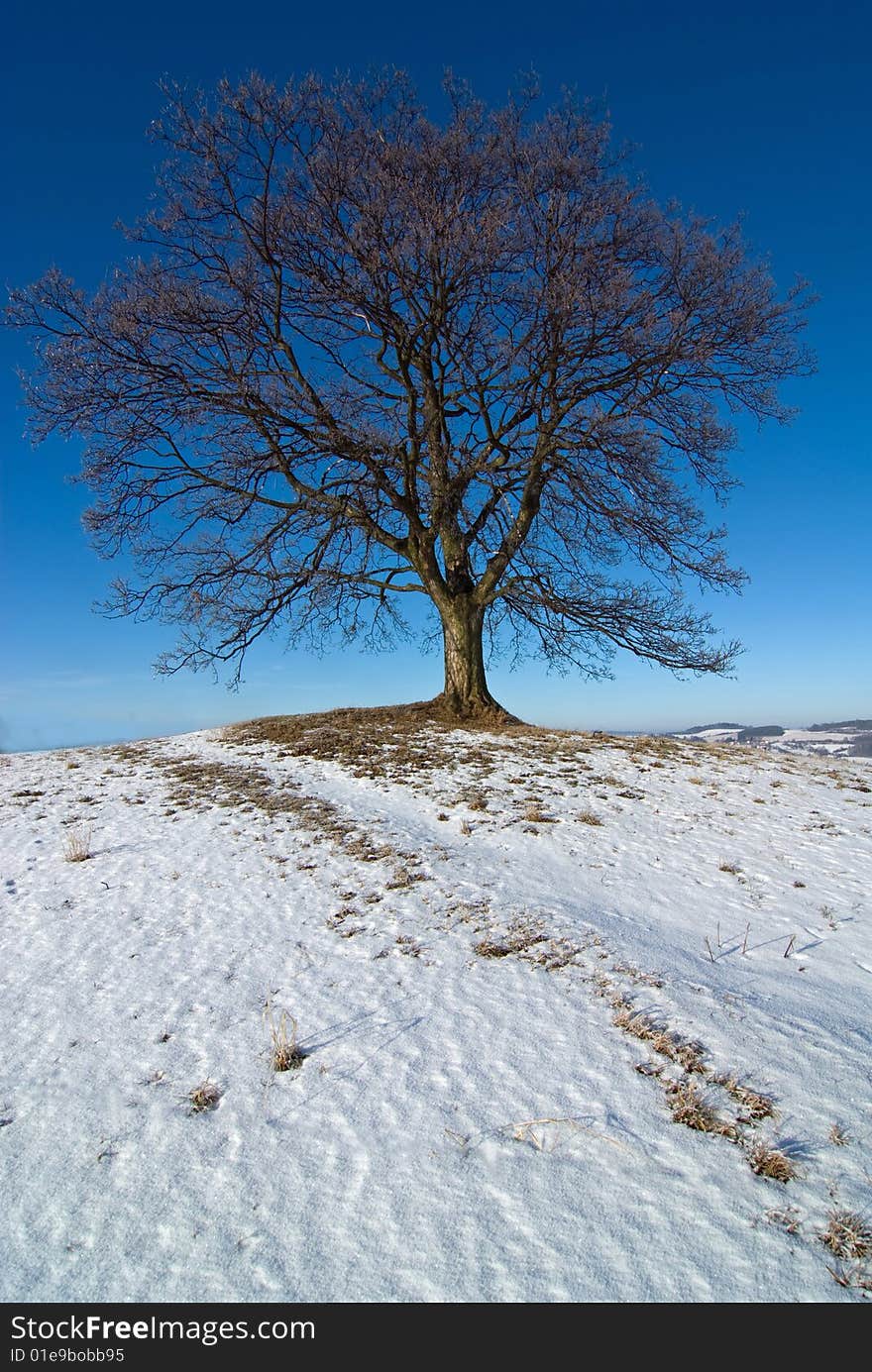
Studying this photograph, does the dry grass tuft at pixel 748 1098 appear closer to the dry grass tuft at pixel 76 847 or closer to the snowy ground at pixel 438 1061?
the snowy ground at pixel 438 1061

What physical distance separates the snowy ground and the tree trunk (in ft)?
21.0

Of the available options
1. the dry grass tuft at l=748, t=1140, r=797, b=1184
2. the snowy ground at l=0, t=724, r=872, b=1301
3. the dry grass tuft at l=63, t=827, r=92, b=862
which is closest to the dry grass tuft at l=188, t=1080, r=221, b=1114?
the snowy ground at l=0, t=724, r=872, b=1301

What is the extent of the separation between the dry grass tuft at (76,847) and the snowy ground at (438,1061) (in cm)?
9

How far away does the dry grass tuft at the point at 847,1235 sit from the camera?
2.24m

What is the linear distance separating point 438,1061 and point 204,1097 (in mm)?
1181

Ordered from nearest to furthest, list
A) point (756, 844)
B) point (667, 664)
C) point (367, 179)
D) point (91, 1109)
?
point (91, 1109) → point (756, 844) → point (367, 179) → point (667, 664)

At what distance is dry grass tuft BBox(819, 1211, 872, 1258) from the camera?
224 cm

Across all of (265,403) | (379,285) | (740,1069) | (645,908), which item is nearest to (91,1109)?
(740,1069)

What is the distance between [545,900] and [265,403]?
10287 mm

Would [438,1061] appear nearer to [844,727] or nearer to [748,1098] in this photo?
[748,1098]

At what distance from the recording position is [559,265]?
11.2 m

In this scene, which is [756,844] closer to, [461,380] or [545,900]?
[545,900]

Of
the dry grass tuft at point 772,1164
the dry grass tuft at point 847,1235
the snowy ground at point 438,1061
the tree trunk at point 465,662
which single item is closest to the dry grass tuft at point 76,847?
the snowy ground at point 438,1061

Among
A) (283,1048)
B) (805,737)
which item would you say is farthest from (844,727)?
(283,1048)
